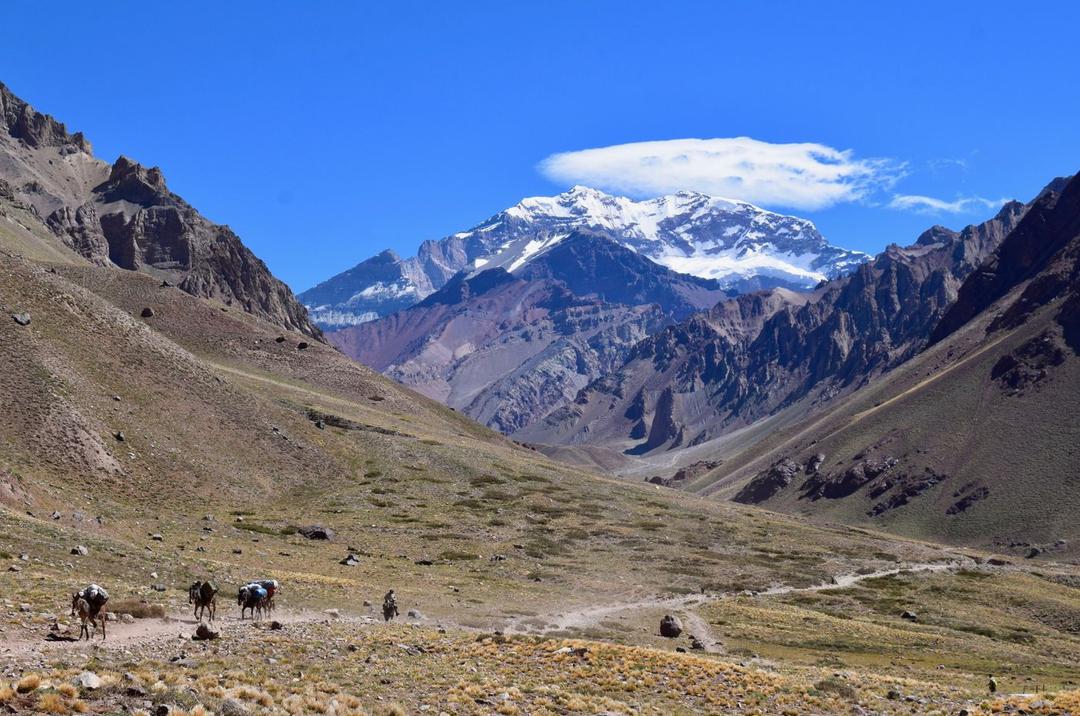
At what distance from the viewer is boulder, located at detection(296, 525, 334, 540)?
8844cm

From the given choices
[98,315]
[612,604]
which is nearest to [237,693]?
[612,604]

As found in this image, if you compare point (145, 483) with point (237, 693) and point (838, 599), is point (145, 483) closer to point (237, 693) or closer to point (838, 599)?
point (237, 693)

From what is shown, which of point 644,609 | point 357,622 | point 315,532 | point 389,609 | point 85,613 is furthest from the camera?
point 315,532

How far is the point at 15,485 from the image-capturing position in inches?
2606

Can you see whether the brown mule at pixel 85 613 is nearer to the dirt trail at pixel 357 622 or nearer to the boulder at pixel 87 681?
the dirt trail at pixel 357 622

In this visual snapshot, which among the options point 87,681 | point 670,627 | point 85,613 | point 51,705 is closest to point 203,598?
point 85,613

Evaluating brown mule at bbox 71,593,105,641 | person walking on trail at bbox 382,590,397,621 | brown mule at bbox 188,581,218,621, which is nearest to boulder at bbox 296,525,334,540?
person walking on trail at bbox 382,590,397,621

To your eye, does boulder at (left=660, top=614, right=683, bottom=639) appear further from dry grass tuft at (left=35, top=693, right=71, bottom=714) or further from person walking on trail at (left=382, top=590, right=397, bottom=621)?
dry grass tuft at (left=35, top=693, right=71, bottom=714)

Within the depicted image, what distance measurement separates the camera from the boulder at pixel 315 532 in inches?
3482

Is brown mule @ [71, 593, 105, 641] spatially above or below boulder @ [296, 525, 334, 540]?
below

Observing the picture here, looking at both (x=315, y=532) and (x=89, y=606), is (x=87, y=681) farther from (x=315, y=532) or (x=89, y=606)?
(x=315, y=532)

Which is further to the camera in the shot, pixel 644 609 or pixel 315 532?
pixel 315 532

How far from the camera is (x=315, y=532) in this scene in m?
88.9

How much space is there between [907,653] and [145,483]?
6780cm
